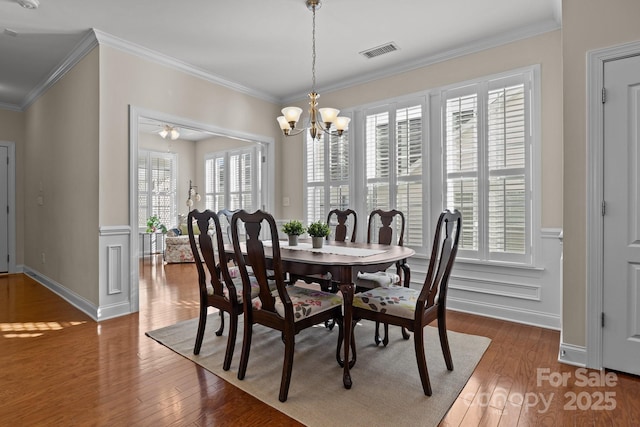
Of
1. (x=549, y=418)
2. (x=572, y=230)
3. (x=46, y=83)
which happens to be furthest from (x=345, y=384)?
(x=46, y=83)

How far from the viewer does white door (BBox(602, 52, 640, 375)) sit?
224cm

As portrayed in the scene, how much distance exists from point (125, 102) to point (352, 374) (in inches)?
134

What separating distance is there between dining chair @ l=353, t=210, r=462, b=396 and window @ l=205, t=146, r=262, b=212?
4901 millimetres

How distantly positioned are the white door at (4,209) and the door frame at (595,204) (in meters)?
7.70

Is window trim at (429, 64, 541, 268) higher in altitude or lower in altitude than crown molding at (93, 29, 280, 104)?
lower

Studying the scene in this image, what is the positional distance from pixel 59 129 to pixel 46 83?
826mm

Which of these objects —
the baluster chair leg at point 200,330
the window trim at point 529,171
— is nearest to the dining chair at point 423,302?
the baluster chair leg at point 200,330

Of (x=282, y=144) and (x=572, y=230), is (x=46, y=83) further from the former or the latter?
(x=572, y=230)

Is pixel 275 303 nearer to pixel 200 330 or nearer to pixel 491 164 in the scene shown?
pixel 200 330

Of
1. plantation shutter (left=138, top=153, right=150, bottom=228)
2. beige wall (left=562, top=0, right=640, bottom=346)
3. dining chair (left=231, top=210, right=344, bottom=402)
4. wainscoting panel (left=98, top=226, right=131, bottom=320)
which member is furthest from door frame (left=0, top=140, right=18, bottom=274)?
beige wall (left=562, top=0, right=640, bottom=346)

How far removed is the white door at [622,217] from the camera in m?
2.24

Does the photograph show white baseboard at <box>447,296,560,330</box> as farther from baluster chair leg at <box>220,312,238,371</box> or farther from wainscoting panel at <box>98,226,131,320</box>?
wainscoting panel at <box>98,226,131,320</box>

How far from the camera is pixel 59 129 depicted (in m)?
4.40

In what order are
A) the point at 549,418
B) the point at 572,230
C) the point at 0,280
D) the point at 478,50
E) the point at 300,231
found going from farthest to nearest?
the point at 0,280
the point at 478,50
the point at 300,231
the point at 572,230
the point at 549,418
